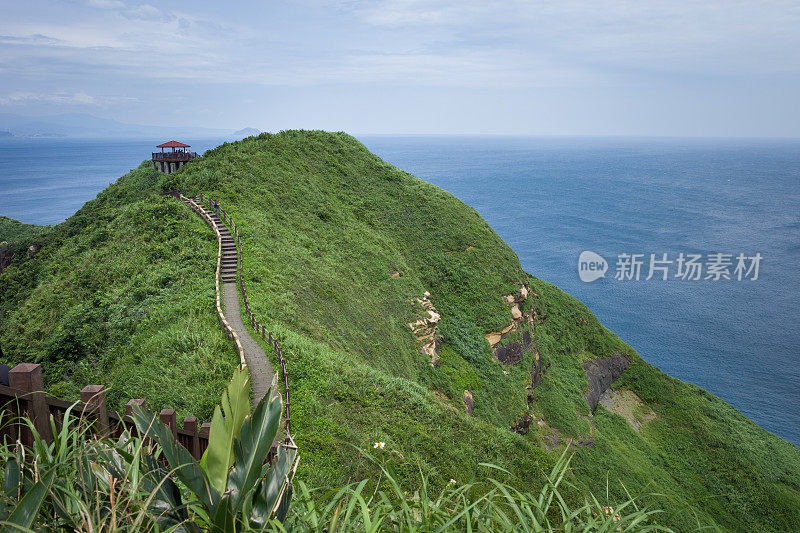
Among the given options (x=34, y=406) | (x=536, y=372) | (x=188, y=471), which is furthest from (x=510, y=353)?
(x=188, y=471)

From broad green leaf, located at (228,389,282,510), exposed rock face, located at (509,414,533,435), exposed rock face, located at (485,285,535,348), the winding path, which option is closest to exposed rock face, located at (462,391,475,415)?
exposed rock face, located at (509,414,533,435)

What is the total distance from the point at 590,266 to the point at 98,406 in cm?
10912

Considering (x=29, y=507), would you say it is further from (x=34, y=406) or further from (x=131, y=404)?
(x=34, y=406)

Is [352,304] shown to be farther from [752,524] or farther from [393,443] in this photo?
[752,524]

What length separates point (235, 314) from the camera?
17547 millimetres

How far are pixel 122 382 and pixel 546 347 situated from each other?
123 ft

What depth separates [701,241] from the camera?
4695 inches

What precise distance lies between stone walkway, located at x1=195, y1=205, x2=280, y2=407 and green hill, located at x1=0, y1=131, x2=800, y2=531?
721 millimetres

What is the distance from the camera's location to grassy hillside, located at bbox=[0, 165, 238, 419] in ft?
42.8

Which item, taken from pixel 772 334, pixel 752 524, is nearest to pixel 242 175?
pixel 752 524

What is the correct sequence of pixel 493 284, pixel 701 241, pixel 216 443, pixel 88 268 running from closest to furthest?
pixel 216 443
pixel 88 268
pixel 493 284
pixel 701 241

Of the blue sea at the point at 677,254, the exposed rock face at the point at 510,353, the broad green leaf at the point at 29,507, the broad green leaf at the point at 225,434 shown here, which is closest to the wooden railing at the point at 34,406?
the broad green leaf at the point at 29,507

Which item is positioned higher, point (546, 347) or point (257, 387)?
point (257, 387)

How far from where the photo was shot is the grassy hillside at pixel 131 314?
42.8ft
